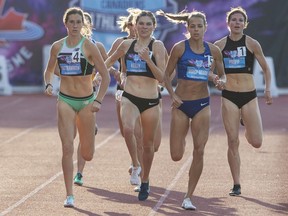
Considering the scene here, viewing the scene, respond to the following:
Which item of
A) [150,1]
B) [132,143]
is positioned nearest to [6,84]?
[150,1]

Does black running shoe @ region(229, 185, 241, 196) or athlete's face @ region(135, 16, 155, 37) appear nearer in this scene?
athlete's face @ region(135, 16, 155, 37)

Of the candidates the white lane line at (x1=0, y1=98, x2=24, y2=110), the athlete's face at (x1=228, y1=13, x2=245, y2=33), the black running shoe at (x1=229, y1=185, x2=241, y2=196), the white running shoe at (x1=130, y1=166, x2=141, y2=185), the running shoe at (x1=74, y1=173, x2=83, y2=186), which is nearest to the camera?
the black running shoe at (x1=229, y1=185, x2=241, y2=196)

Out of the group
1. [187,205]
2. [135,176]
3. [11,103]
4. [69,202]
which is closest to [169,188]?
[135,176]

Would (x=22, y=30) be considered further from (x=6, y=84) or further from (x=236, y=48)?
(x=236, y=48)

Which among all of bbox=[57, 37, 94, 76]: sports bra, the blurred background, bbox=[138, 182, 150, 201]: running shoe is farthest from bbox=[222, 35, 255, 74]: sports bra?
the blurred background

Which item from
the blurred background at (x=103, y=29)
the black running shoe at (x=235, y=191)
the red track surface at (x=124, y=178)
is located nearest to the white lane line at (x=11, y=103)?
the blurred background at (x=103, y=29)

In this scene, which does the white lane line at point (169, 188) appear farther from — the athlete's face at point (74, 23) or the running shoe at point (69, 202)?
the athlete's face at point (74, 23)

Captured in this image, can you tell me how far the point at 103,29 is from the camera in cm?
2830

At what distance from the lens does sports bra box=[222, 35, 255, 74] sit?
39.3ft

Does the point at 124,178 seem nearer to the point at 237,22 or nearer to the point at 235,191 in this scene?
the point at 235,191

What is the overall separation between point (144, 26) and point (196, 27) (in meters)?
0.70

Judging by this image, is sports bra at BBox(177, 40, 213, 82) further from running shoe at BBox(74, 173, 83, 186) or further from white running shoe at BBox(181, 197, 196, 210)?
running shoe at BBox(74, 173, 83, 186)

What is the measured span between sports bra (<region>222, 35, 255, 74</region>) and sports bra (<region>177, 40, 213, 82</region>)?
1147 mm

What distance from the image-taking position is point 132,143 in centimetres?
1201
